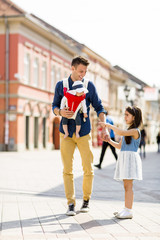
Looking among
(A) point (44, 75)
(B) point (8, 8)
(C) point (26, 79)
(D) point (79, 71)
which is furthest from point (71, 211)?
(A) point (44, 75)

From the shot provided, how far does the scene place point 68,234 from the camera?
5.07 meters

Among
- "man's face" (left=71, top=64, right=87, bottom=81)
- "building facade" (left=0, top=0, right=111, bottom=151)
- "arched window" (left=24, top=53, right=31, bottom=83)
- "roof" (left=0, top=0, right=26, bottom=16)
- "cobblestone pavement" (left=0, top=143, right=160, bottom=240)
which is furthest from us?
"roof" (left=0, top=0, right=26, bottom=16)

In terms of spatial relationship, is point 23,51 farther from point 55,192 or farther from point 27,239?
point 27,239

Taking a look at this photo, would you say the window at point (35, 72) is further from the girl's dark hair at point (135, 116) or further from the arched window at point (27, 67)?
the girl's dark hair at point (135, 116)

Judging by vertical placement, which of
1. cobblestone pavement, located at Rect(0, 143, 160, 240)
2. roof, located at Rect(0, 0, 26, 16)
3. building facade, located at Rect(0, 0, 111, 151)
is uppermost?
roof, located at Rect(0, 0, 26, 16)

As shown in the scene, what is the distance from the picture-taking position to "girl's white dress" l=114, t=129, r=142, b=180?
613cm

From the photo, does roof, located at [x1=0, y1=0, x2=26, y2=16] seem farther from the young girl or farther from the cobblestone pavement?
the young girl

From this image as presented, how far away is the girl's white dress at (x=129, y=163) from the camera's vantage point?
613 centimetres

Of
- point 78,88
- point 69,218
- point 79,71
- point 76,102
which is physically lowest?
point 69,218

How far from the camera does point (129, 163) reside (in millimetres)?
6188

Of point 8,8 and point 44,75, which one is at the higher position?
point 8,8

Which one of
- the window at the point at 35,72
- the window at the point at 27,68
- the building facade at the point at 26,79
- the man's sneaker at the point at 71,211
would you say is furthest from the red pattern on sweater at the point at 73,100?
the window at the point at 35,72

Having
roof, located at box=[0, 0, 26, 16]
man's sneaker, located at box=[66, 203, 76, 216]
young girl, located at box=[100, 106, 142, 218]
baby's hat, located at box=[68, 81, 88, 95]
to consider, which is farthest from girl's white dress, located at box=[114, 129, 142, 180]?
roof, located at box=[0, 0, 26, 16]

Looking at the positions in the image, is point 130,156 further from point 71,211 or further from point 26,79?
point 26,79
